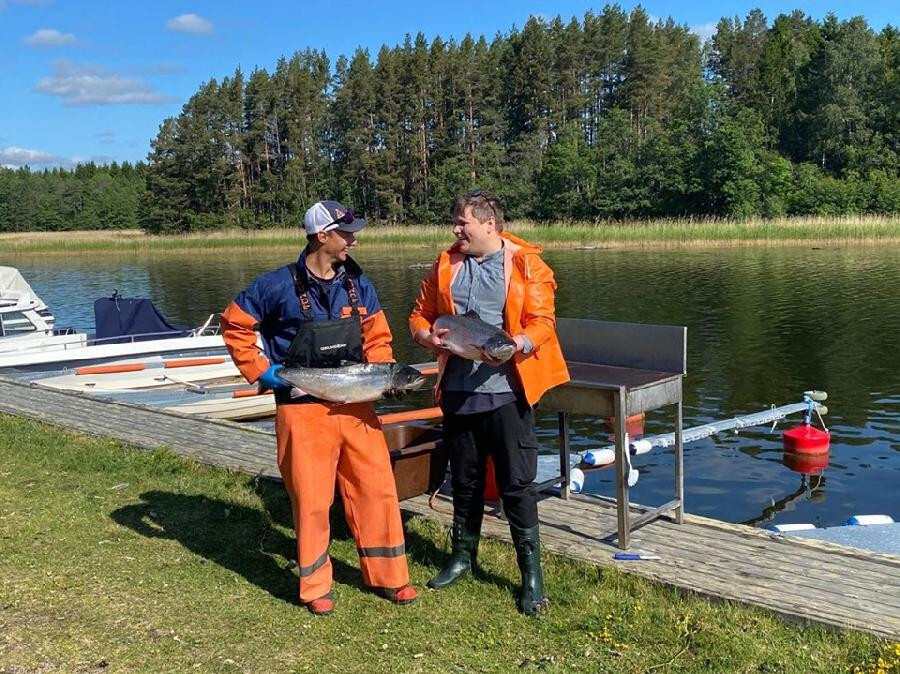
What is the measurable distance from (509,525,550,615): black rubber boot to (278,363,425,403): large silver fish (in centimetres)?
101

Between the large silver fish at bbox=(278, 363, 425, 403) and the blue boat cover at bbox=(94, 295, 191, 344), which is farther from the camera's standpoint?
the blue boat cover at bbox=(94, 295, 191, 344)

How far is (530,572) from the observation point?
4883 mm

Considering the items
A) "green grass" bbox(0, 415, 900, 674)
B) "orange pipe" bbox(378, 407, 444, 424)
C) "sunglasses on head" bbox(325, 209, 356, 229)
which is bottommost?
"green grass" bbox(0, 415, 900, 674)

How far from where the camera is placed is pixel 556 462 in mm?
8977

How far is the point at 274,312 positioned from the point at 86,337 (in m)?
13.0

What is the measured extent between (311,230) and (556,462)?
16.0 ft

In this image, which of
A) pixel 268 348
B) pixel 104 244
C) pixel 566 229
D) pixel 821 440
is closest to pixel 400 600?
pixel 268 348

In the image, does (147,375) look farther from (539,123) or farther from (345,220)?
(539,123)

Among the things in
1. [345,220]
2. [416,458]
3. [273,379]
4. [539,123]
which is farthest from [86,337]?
[539,123]

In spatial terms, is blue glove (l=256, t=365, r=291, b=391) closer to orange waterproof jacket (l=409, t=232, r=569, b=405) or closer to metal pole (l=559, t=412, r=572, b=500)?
orange waterproof jacket (l=409, t=232, r=569, b=405)

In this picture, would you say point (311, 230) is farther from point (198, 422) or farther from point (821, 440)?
point (821, 440)

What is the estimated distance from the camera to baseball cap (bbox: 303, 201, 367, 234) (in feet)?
15.8

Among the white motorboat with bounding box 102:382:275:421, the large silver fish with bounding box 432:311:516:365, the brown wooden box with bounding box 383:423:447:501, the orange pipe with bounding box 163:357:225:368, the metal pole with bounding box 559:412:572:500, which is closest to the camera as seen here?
the large silver fish with bounding box 432:311:516:365

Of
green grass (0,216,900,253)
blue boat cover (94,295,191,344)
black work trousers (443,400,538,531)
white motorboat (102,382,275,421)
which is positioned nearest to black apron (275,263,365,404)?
black work trousers (443,400,538,531)
